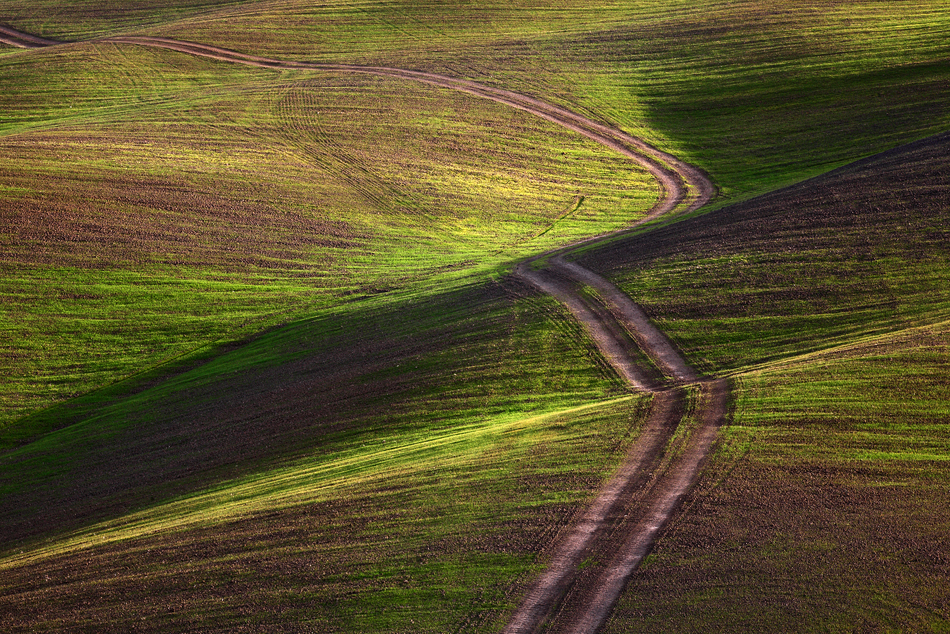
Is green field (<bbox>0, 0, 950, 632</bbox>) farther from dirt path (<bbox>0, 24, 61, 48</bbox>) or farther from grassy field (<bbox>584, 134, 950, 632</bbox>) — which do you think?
dirt path (<bbox>0, 24, 61, 48</bbox>)

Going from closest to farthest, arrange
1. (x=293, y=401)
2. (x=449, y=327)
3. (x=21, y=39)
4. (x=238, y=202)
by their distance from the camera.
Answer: (x=293, y=401) < (x=449, y=327) < (x=238, y=202) < (x=21, y=39)

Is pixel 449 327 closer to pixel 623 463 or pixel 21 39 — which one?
pixel 623 463

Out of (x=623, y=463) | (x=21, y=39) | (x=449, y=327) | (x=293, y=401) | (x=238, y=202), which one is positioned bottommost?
(x=623, y=463)

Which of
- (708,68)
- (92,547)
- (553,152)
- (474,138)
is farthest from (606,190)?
(92,547)

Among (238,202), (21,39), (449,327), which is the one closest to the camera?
(449,327)

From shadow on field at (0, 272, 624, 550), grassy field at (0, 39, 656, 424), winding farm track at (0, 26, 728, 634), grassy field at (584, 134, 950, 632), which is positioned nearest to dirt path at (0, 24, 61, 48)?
grassy field at (0, 39, 656, 424)

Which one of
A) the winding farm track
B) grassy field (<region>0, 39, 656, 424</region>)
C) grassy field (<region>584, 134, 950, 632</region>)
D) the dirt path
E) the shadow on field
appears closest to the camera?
grassy field (<region>584, 134, 950, 632</region>)

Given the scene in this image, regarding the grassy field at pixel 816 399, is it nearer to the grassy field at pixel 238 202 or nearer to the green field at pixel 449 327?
the green field at pixel 449 327

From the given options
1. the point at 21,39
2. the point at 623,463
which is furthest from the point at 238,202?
the point at 21,39
